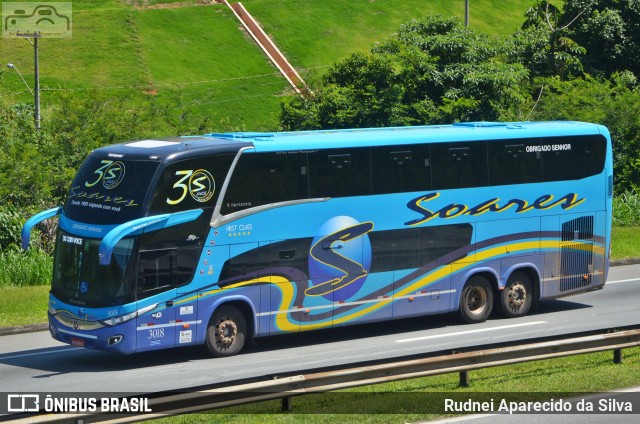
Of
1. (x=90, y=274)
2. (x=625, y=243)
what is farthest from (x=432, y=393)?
(x=625, y=243)

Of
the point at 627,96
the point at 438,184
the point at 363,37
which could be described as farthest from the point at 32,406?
the point at 363,37

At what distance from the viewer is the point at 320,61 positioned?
83.6 meters

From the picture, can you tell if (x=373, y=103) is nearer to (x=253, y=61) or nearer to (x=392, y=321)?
(x=392, y=321)

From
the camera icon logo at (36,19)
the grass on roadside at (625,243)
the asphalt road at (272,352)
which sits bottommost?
the asphalt road at (272,352)

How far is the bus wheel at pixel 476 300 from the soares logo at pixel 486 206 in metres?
1.53

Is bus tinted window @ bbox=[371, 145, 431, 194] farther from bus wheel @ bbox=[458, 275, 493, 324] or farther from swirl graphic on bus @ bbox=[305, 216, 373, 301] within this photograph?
bus wheel @ bbox=[458, 275, 493, 324]

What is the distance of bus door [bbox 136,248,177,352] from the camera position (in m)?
17.2

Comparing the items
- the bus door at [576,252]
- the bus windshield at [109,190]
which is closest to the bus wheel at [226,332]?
the bus windshield at [109,190]

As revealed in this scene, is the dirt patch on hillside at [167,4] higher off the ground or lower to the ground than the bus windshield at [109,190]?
higher

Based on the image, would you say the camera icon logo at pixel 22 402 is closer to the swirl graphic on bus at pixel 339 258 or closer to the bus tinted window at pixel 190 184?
the bus tinted window at pixel 190 184

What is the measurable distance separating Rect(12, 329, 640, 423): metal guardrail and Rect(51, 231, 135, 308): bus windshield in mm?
5051

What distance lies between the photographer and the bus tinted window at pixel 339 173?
62.9 feet

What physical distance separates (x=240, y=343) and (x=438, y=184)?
523cm

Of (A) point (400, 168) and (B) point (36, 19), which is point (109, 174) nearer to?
(A) point (400, 168)
